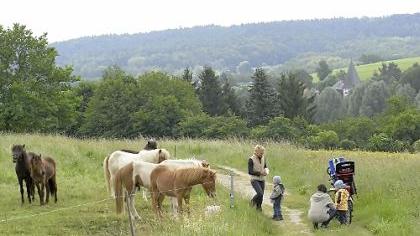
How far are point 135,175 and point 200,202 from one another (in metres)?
1.87

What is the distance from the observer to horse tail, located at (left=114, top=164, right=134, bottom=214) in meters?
12.7

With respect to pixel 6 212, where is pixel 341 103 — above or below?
below

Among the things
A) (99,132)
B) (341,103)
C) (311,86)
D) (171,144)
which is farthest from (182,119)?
(311,86)

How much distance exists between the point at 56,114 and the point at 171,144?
17.7m

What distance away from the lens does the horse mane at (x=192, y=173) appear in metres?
11.6

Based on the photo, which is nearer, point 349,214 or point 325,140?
point 349,214

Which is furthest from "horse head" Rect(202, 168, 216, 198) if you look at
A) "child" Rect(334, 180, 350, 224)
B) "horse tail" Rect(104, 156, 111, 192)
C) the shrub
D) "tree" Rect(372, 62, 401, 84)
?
"tree" Rect(372, 62, 401, 84)

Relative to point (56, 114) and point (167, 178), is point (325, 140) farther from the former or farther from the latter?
point (167, 178)

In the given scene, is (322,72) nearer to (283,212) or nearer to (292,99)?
(292,99)

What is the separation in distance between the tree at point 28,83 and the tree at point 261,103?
27.0 metres

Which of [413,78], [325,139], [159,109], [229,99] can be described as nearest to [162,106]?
[159,109]

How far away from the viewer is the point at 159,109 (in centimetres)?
5550

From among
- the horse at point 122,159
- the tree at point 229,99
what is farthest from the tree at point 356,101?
the horse at point 122,159

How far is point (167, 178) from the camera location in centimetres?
1209
